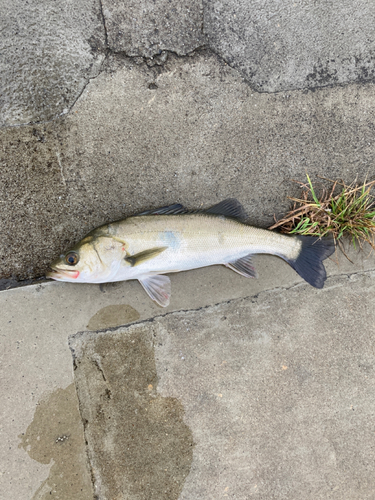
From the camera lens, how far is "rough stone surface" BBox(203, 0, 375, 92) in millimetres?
3164

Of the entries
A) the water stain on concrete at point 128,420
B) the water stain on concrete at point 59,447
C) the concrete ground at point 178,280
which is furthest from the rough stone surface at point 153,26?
the water stain on concrete at point 59,447

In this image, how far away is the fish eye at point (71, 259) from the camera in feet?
8.79

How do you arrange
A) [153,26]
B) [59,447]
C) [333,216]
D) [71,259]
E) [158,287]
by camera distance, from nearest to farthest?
1. [71,259]
2. [59,447]
3. [158,287]
4. [153,26]
5. [333,216]

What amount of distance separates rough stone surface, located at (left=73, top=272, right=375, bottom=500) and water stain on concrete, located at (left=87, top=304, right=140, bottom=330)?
8cm

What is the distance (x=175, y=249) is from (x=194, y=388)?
1.34m

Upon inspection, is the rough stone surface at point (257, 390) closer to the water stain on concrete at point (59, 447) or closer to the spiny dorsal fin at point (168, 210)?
the water stain on concrete at point (59, 447)

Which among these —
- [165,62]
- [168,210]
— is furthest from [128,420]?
[165,62]

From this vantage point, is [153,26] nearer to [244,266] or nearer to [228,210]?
[228,210]

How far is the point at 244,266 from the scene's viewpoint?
305 cm

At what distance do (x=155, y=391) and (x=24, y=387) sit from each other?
118cm

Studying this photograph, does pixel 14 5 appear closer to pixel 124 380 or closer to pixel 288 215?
pixel 288 215

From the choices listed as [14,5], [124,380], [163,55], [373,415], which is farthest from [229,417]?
[14,5]

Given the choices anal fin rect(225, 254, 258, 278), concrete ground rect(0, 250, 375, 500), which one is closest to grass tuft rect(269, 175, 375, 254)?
concrete ground rect(0, 250, 375, 500)

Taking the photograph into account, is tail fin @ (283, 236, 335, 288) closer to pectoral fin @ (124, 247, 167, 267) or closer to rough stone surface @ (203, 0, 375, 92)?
pectoral fin @ (124, 247, 167, 267)
